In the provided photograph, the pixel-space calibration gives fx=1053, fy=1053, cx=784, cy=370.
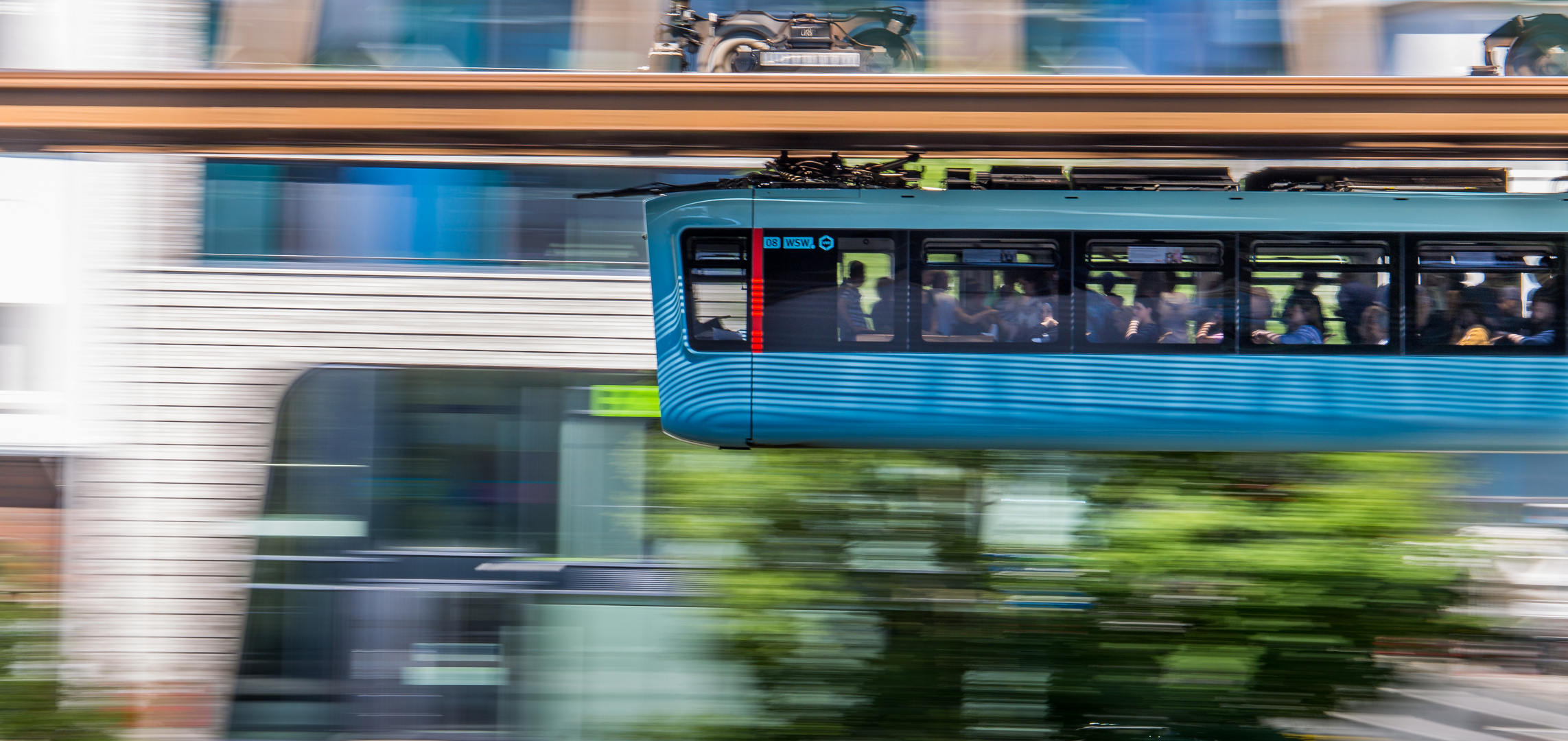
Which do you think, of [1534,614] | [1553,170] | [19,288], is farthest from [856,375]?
[19,288]

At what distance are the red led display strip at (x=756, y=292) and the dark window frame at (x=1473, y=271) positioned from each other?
424cm

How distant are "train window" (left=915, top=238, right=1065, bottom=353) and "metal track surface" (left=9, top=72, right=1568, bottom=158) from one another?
1.34 meters

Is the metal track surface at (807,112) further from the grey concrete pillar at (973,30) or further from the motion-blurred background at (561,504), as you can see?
the grey concrete pillar at (973,30)

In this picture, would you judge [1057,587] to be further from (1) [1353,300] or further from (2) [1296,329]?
(1) [1353,300]

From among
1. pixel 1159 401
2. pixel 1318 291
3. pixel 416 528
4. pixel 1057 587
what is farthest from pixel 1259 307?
pixel 416 528

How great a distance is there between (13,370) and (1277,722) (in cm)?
887

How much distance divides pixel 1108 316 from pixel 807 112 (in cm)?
269

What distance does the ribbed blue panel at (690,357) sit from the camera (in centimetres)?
693

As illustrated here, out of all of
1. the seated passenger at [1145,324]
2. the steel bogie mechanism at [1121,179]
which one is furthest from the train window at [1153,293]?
the steel bogie mechanism at [1121,179]

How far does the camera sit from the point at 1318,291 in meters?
6.93

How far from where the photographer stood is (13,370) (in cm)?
803

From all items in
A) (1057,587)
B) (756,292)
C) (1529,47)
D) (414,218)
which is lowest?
(1057,587)

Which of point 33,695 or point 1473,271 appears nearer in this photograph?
point 33,695

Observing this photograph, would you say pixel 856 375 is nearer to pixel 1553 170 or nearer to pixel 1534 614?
pixel 1534 614
